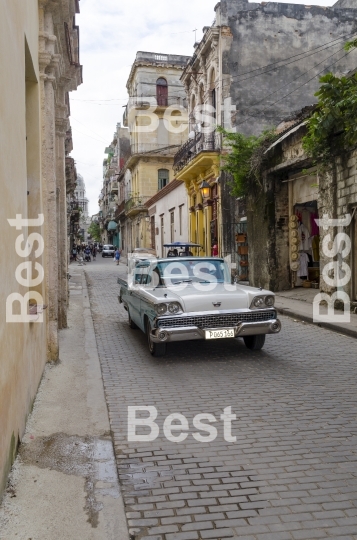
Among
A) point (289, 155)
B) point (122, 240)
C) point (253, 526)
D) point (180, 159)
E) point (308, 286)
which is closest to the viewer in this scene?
point (253, 526)

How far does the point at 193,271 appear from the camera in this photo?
8.78 metres

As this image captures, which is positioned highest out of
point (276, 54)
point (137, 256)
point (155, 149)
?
point (155, 149)

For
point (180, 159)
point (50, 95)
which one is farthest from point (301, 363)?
point (180, 159)

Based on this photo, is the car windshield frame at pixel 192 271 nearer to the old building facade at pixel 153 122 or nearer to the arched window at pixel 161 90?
the old building facade at pixel 153 122

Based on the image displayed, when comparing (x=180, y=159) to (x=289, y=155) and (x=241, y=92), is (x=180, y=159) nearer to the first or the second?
(x=241, y=92)

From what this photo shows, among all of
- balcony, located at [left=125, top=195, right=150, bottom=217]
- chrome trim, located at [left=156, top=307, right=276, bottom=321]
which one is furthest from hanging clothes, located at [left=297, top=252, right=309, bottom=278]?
balcony, located at [left=125, top=195, right=150, bottom=217]

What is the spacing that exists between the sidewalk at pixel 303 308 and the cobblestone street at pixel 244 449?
5.97 ft

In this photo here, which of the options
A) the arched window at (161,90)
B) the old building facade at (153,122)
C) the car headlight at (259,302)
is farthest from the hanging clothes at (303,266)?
the arched window at (161,90)

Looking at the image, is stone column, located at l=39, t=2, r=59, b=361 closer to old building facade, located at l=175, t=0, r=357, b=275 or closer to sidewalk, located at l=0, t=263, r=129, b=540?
sidewalk, located at l=0, t=263, r=129, b=540

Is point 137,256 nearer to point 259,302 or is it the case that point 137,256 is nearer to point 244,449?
point 259,302

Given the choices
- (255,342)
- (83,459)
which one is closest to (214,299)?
(255,342)

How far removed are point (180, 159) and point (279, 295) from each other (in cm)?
1356

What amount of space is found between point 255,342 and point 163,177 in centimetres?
3933

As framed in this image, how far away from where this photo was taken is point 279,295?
51.4ft
